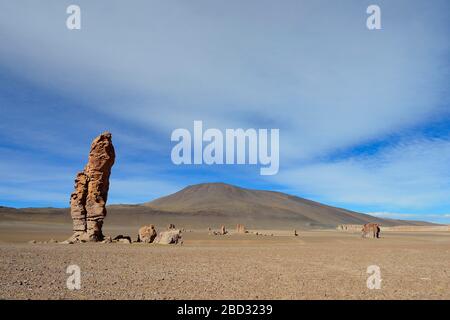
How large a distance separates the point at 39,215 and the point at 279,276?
131377mm

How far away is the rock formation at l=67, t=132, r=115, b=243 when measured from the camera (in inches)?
A: 1268

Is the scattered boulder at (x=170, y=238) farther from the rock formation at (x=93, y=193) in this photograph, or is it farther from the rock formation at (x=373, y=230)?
the rock formation at (x=373, y=230)

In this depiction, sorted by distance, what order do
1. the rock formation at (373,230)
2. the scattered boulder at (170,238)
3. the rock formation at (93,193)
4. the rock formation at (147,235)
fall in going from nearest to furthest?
the rock formation at (93,193)
the scattered boulder at (170,238)
the rock formation at (147,235)
the rock formation at (373,230)

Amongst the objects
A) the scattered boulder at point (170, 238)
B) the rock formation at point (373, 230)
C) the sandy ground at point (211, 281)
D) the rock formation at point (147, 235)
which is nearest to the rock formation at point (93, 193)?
the rock formation at point (147, 235)

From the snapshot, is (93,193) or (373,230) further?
(373,230)

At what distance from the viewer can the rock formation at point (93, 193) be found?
32219 mm

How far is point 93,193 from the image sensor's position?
32531mm

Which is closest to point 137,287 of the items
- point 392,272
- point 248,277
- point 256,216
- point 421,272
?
point 248,277

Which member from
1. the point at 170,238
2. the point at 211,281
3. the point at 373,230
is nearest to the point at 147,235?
the point at 170,238

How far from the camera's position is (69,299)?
28.9 feet

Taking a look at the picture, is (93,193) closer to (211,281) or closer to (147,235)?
(147,235)

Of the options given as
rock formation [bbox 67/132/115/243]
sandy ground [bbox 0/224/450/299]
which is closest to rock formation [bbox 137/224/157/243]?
rock formation [bbox 67/132/115/243]

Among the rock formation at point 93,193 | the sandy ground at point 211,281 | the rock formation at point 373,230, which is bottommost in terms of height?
the rock formation at point 373,230
